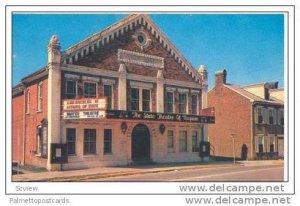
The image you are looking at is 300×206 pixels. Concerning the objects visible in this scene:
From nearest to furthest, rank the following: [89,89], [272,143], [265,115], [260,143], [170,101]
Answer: [89,89]
[170,101]
[272,143]
[260,143]
[265,115]

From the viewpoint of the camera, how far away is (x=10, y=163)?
38.3 feet

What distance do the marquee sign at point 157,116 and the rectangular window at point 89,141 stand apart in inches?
59.1

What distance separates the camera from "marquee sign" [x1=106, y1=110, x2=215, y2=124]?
1577cm

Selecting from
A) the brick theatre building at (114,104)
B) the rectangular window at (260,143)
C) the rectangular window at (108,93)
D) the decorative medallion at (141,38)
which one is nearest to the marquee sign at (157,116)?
the brick theatre building at (114,104)

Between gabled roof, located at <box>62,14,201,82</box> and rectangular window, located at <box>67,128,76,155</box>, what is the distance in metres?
2.45

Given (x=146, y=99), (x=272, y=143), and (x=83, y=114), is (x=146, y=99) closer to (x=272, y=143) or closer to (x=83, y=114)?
(x=83, y=114)

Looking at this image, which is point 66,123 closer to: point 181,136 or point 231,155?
point 181,136

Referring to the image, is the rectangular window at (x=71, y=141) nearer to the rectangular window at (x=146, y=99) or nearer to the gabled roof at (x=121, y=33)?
the gabled roof at (x=121, y=33)

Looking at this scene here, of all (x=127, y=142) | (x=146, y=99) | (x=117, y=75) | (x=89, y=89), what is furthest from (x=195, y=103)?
(x=89, y=89)

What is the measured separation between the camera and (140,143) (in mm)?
18188

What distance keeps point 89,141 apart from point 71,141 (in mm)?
778
